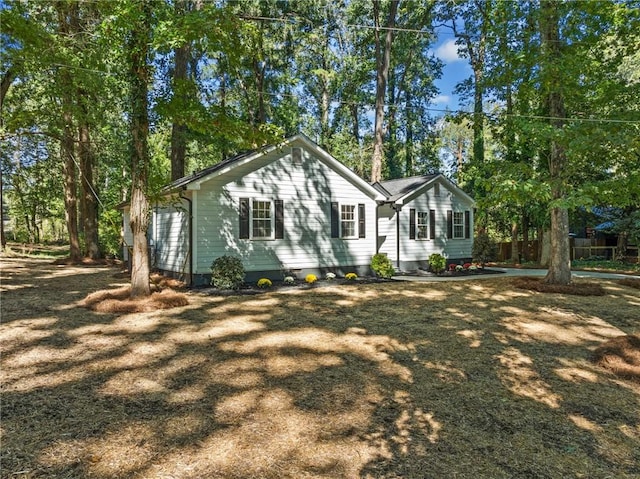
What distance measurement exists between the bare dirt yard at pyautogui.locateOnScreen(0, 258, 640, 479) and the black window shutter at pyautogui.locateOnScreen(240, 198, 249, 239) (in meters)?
4.84

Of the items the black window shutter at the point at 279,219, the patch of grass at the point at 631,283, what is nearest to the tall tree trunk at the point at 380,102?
the black window shutter at the point at 279,219

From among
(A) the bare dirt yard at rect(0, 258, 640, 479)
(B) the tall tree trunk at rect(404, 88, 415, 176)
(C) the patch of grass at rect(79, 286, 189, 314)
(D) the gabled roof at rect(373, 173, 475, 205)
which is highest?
(B) the tall tree trunk at rect(404, 88, 415, 176)

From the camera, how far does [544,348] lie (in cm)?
637

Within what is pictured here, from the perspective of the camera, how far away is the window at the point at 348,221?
15.5m

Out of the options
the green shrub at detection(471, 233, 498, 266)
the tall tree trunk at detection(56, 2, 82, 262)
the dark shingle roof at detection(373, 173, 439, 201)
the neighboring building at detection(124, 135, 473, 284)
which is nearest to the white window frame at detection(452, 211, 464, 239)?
the green shrub at detection(471, 233, 498, 266)

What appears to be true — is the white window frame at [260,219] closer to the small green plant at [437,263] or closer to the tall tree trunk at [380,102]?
the small green plant at [437,263]

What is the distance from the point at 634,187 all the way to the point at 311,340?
30.5 ft

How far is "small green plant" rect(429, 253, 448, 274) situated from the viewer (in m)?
17.5

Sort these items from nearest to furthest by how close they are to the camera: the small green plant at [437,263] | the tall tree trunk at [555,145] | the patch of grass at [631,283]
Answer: the tall tree trunk at [555,145] < the patch of grass at [631,283] < the small green plant at [437,263]

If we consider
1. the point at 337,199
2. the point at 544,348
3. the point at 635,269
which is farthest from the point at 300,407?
the point at 635,269

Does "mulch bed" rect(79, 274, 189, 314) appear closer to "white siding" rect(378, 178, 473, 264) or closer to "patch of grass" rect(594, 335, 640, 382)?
"patch of grass" rect(594, 335, 640, 382)

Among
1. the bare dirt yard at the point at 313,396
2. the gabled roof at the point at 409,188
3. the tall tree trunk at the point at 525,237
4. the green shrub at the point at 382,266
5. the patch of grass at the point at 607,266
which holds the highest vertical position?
the gabled roof at the point at 409,188

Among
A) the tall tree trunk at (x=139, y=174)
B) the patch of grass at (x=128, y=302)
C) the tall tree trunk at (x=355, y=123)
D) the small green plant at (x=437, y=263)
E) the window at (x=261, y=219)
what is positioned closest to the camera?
the patch of grass at (x=128, y=302)

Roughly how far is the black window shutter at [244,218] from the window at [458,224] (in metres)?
10.9
